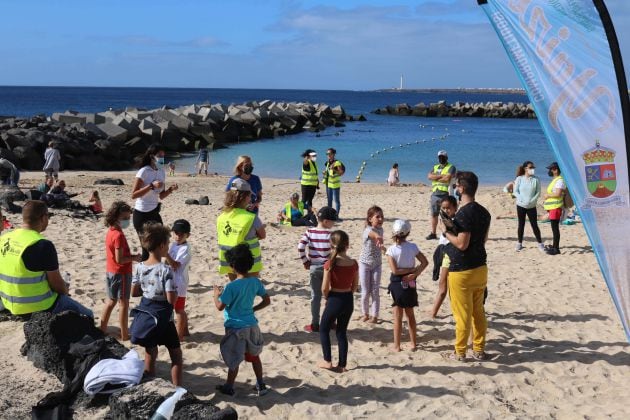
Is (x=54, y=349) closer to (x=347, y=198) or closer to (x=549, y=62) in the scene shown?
(x=549, y=62)

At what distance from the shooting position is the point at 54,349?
5078 millimetres

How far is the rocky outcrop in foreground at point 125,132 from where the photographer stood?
26.0m

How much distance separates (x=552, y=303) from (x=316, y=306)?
3212 mm

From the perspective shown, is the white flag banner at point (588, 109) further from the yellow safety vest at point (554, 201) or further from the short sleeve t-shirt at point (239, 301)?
the yellow safety vest at point (554, 201)

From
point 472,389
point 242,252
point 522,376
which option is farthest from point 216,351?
point 522,376

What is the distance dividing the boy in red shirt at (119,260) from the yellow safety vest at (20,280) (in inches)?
23.9

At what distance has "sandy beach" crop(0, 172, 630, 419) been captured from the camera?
197 inches

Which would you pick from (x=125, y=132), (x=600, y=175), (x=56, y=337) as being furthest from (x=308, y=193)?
(x=125, y=132)

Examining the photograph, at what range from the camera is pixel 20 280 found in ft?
17.1

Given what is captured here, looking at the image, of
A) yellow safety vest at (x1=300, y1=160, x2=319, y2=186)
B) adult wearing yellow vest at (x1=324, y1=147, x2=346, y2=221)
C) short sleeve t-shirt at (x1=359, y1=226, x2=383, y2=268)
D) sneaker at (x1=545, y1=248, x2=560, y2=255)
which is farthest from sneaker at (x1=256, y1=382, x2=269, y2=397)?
yellow safety vest at (x1=300, y1=160, x2=319, y2=186)

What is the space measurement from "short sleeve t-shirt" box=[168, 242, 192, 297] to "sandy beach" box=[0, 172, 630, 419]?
0.58m

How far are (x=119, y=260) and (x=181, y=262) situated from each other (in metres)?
0.59

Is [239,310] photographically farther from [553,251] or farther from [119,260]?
[553,251]

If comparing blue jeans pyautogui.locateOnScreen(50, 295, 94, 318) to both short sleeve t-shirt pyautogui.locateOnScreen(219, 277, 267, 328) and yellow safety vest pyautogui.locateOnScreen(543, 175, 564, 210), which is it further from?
yellow safety vest pyautogui.locateOnScreen(543, 175, 564, 210)
